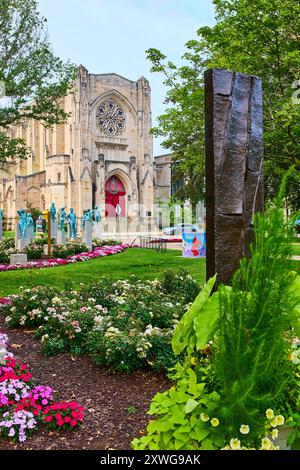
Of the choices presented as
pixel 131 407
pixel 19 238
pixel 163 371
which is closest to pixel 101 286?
pixel 163 371

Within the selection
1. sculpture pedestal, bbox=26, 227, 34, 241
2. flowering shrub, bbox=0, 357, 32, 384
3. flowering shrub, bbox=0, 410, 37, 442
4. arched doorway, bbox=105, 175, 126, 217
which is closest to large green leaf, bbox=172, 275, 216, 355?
flowering shrub, bbox=0, 410, 37, 442

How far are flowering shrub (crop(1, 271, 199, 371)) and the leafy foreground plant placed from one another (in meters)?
2.46

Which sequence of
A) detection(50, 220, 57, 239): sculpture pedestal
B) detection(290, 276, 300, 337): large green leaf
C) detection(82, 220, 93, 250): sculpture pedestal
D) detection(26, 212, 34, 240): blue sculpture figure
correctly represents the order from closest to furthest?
detection(290, 276, 300, 337): large green leaf
detection(26, 212, 34, 240): blue sculpture figure
detection(82, 220, 93, 250): sculpture pedestal
detection(50, 220, 57, 239): sculpture pedestal

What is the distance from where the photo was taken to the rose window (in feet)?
179

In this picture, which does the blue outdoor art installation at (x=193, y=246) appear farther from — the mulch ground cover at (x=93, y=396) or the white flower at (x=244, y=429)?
the white flower at (x=244, y=429)

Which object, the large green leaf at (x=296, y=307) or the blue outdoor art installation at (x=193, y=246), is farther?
the blue outdoor art installation at (x=193, y=246)

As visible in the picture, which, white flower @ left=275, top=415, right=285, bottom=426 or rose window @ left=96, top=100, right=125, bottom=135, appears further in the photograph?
rose window @ left=96, top=100, right=125, bottom=135

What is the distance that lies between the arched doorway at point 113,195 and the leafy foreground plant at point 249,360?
5052 centimetres

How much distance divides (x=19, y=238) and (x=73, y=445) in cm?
2115

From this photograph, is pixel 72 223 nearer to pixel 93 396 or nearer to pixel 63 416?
pixel 93 396

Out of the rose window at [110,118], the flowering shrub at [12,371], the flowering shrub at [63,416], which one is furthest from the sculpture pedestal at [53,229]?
the rose window at [110,118]

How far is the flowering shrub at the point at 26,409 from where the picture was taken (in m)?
3.79

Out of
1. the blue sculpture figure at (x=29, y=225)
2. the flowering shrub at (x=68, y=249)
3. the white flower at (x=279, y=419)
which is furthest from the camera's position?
the blue sculpture figure at (x=29, y=225)

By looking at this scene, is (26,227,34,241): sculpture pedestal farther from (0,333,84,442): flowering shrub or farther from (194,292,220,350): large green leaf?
(194,292,220,350): large green leaf
